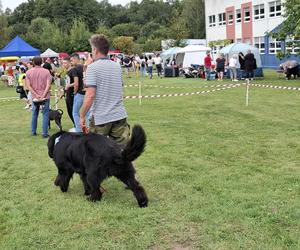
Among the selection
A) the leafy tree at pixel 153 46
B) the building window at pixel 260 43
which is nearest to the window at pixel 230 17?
the building window at pixel 260 43

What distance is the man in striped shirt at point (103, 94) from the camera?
534 centimetres

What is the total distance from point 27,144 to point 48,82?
55.2 inches

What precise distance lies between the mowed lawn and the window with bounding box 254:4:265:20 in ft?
118

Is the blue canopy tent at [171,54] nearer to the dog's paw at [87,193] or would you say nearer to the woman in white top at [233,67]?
the woman in white top at [233,67]

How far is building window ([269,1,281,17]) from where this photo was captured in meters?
41.2

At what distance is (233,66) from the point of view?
1005 inches

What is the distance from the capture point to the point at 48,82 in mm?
9586

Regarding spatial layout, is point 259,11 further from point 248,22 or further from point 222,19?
point 222,19

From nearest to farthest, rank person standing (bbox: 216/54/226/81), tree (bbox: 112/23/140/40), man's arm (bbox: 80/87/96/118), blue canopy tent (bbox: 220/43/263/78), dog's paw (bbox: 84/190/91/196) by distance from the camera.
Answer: man's arm (bbox: 80/87/96/118) < dog's paw (bbox: 84/190/91/196) < person standing (bbox: 216/54/226/81) < blue canopy tent (bbox: 220/43/263/78) < tree (bbox: 112/23/140/40)

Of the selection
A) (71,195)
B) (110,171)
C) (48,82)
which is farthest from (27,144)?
(110,171)

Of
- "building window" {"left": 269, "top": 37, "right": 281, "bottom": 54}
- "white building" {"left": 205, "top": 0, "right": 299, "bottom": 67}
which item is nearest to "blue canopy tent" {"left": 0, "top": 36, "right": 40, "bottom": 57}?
"white building" {"left": 205, "top": 0, "right": 299, "bottom": 67}

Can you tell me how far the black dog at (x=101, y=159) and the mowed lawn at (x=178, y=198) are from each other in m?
0.25

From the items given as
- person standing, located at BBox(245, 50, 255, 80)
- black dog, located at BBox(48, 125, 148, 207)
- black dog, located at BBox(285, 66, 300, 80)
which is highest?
person standing, located at BBox(245, 50, 255, 80)

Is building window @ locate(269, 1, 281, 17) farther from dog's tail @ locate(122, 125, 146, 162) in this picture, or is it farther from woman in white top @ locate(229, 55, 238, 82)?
dog's tail @ locate(122, 125, 146, 162)
